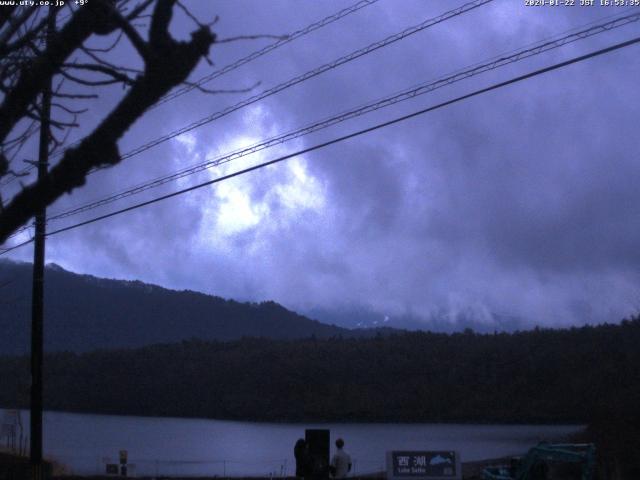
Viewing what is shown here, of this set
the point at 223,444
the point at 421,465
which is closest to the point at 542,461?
the point at 421,465

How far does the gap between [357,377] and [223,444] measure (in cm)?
4565

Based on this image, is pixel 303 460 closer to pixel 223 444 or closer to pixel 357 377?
pixel 223 444

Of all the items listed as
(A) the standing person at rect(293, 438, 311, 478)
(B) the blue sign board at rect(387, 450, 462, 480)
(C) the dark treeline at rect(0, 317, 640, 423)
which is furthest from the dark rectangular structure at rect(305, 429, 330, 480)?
(C) the dark treeline at rect(0, 317, 640, 423)

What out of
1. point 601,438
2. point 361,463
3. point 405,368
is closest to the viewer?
point 601,438

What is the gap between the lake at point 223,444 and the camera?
1499 inches

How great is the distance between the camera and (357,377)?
99438 millimetres

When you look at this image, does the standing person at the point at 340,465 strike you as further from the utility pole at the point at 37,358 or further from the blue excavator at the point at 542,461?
the utility pole at the point at 37,358

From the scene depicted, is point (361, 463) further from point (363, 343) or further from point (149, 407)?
point (363, 343)

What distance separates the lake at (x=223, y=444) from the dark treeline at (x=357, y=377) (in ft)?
25.1

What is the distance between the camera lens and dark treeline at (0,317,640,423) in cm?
7906

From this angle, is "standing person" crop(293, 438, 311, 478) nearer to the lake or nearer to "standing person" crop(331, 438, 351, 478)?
"standing person" crop(331, 438, 351, 478)

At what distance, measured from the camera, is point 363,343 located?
112 m

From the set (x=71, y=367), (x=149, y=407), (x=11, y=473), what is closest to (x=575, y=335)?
(x=149, y=407)

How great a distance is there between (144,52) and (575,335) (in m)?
88.5
